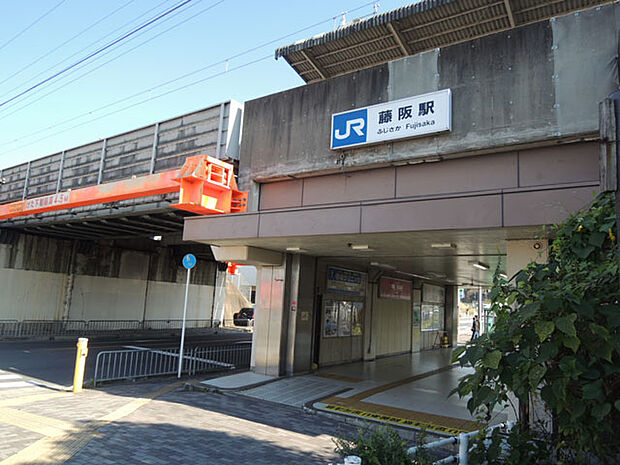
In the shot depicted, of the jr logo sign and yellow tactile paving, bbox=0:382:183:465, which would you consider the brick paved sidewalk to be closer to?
yellow tactile paving, bbox=0:382:183:465

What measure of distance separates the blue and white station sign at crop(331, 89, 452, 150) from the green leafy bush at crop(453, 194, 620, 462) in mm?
5604

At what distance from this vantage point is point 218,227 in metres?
10.9

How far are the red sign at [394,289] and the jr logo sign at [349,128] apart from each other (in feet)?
26.2

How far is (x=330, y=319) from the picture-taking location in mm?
14266

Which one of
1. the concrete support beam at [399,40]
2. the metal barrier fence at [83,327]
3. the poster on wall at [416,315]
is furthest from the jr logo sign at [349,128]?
the metal barrier fence at [83,327]

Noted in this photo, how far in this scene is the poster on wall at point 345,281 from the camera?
14264 mm

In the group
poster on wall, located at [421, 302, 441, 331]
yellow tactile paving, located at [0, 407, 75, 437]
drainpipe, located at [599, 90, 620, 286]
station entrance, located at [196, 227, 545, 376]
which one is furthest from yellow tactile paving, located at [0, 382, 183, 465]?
poster on wall, located at [421, 302, 441, 331]

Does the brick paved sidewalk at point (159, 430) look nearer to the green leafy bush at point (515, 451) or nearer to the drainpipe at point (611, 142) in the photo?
the green leafy bush at point (515, 451)

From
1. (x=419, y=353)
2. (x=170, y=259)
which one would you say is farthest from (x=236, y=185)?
(x=170, y=259)

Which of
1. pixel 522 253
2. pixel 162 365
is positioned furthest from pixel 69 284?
pixel 522 253

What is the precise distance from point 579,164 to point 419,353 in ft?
44.7

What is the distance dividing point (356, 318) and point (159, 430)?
31.8 feet

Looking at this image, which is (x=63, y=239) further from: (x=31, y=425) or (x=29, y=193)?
(x=31, y=425)

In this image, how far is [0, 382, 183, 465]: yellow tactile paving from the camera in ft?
18.2
